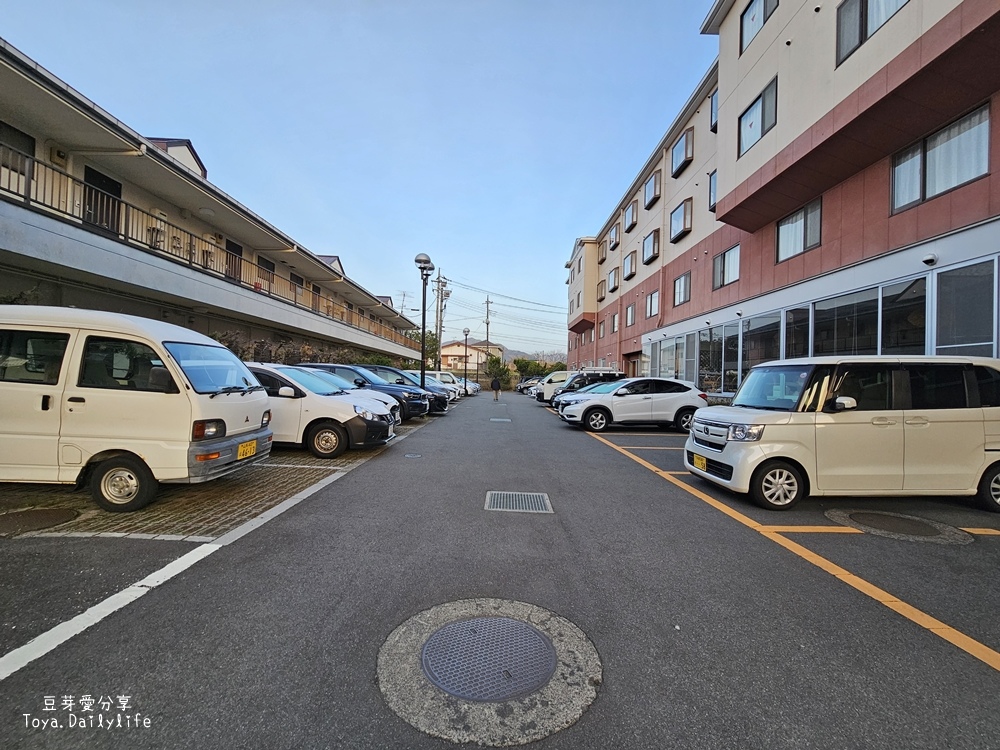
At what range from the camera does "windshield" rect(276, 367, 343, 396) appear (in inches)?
311

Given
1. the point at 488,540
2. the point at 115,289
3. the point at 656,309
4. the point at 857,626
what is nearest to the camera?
the point at 857,626

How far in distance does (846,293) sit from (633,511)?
974cm

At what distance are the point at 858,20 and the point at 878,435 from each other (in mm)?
9862

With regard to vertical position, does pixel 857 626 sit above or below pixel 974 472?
below

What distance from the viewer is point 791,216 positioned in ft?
44.2

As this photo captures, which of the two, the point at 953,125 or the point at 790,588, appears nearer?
the point at 790,588

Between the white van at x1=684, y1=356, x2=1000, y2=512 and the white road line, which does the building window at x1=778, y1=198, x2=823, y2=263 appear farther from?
the white road line

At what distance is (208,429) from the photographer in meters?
4.67

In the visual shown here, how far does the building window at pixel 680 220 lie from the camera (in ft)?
65.8

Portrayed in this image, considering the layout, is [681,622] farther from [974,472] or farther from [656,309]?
[656,309]

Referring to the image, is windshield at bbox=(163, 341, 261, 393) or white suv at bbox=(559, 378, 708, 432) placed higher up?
windshield at bbox=(163, 341, 261, 393)

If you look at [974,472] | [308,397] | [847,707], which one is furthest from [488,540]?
[974,472]

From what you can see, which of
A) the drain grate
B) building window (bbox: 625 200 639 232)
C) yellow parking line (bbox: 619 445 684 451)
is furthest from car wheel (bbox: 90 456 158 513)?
building window (bbox: 625 200 639 232)

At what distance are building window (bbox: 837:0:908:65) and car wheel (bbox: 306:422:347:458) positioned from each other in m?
12.9
